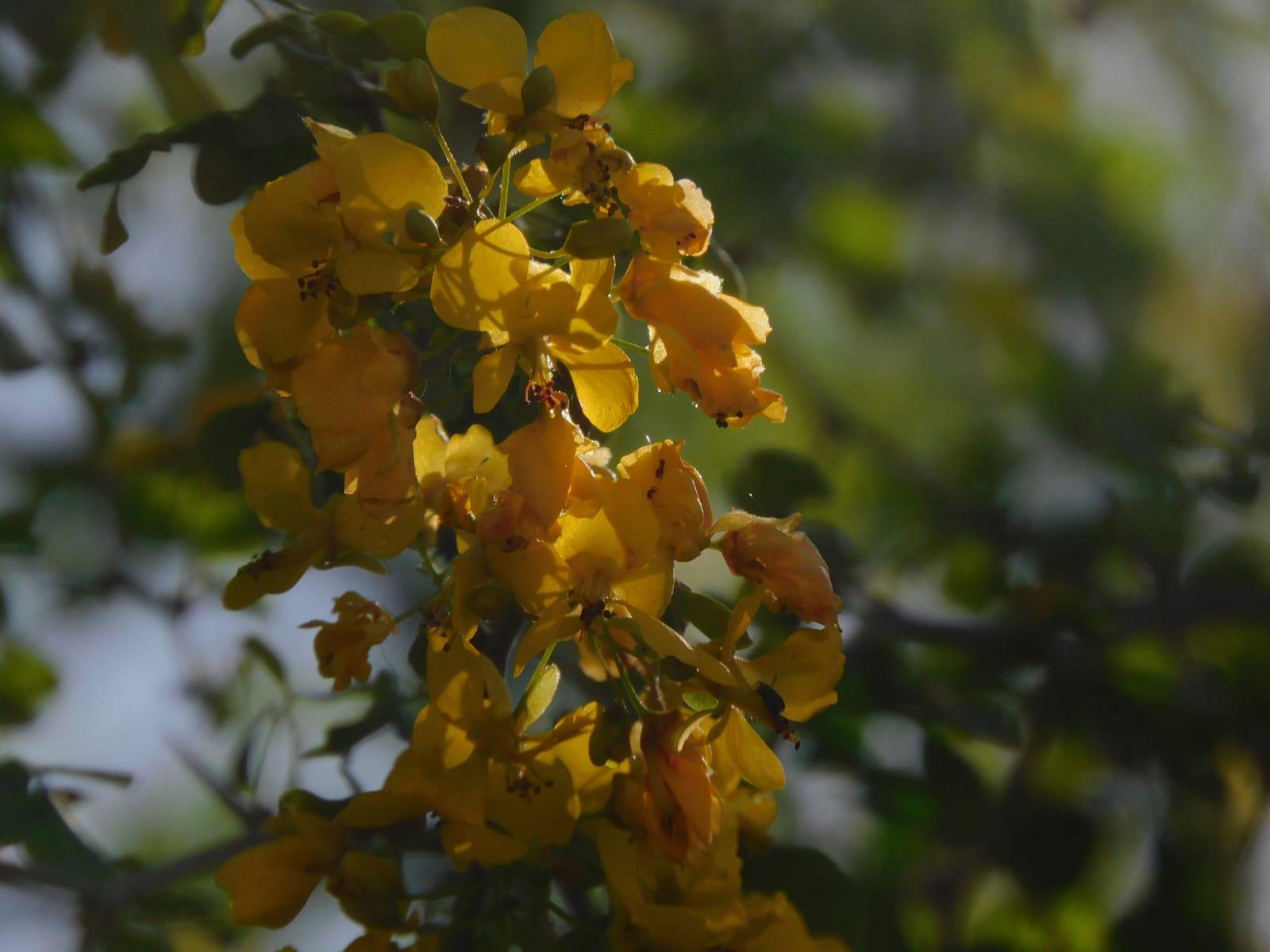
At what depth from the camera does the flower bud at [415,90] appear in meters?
0.64

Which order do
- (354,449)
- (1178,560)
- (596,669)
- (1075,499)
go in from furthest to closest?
1. (1075,499)
2. (1178,560)
3. (596,669)
4. (354,449)

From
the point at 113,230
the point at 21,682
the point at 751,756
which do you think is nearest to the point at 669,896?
the point at 751,756

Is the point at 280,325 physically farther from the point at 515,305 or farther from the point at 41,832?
the point at 41,832

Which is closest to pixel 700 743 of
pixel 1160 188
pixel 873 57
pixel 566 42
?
pixel 566 42

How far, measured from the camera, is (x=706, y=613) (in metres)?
0.67

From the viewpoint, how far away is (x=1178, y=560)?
57.0 inches

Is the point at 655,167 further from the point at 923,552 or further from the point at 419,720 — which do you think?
the point at 923,552

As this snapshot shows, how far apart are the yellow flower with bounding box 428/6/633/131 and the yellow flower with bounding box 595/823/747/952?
0.39 meters

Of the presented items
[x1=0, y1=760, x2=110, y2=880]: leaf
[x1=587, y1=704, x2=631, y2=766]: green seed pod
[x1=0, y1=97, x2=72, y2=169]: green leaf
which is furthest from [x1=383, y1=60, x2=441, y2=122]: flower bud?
[x1=0, y1=97, x2=72, y2=169]: green leaf

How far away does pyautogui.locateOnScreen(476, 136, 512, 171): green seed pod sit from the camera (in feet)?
2.05

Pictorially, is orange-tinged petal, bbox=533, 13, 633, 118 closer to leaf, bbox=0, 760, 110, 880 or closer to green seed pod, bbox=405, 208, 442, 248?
green seed pod, bbox=405, 208, 442, 248

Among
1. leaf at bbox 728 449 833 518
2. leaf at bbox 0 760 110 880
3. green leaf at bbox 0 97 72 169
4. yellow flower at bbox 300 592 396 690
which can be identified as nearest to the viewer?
yellow flower at bbox 300 592 396 690

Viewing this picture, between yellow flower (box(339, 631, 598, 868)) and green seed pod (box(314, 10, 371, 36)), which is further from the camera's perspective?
green seed pod (box(314, 10, 371, 36))

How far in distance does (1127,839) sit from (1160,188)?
108 centimetres
